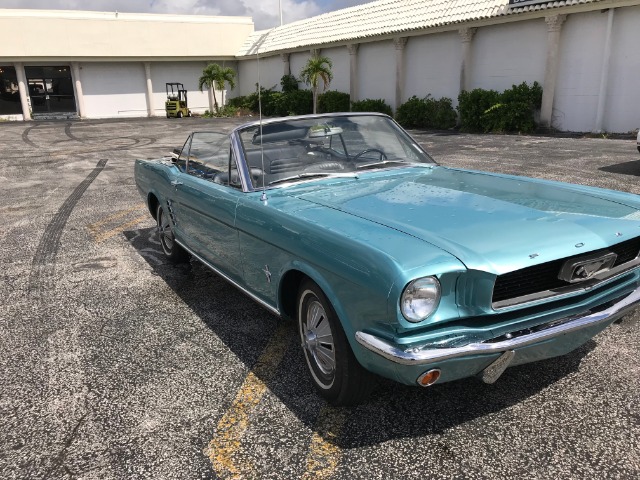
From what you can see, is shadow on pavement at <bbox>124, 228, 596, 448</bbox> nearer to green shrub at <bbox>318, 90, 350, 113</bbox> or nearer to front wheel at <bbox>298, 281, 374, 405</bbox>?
front wheel at <bbox>298, 281, 374, 405</bbox>

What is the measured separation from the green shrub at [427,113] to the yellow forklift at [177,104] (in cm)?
1515

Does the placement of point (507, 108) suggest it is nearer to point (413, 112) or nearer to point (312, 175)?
point (413, 112)

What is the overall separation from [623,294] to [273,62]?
109 ft

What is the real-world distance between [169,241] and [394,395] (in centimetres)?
309

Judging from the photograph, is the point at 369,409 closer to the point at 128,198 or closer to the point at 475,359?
the point at 475,359

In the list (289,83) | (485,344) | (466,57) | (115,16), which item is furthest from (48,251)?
(115,16)

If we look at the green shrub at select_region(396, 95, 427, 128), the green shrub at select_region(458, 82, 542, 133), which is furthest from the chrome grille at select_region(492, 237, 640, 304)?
the green shrub at select_region(396, 95, 427, 128)

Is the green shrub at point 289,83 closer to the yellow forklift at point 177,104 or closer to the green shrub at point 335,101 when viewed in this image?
the green shrub at point 335,101

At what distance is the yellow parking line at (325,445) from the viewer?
2389mm

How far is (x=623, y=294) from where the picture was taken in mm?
2764

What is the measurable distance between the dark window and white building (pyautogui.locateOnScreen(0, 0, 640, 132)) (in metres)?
0.06

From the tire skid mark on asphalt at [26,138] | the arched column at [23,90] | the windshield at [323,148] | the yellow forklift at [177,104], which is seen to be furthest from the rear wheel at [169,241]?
the arched column at [23,90]

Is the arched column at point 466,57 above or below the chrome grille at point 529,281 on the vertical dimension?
above

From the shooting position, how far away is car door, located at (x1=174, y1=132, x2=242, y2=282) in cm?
368
